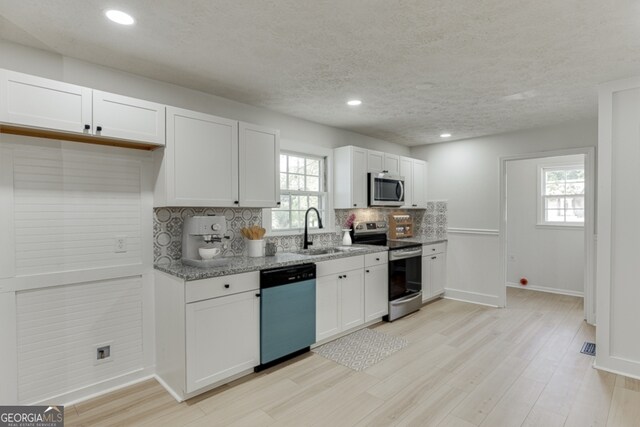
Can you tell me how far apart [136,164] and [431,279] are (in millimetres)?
4090

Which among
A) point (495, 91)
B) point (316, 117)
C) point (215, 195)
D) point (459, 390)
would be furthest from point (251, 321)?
point (495, 91)

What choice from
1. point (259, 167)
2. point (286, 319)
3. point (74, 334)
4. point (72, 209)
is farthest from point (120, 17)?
point (286, 319)

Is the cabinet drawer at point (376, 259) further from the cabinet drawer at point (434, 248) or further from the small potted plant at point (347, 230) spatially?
the cabinet drawer at point (434, 248)

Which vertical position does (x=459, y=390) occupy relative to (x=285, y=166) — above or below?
below

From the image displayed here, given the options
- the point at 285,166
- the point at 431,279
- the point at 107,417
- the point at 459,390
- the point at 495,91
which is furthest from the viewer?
the point at 431,279

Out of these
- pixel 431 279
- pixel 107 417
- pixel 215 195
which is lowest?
pixel 107 417

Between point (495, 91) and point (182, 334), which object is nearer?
point (182, 334)

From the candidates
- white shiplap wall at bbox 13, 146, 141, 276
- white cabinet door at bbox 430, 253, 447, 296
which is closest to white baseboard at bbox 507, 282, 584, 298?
white cabinet door at bbox 430, 253, 447, 296

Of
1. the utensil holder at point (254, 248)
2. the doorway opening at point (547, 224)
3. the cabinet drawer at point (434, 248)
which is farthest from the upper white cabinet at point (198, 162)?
the doorway opening at point (547, 224)

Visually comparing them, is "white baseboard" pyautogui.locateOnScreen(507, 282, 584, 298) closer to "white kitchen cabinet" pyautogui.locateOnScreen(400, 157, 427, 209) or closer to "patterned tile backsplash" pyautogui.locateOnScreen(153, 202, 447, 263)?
"white kitchen cabinet" pyautogui.locateOnScreen(400, 157, 427, 209)

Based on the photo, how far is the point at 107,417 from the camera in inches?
88.1

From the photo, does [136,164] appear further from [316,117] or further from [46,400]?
[316,117]

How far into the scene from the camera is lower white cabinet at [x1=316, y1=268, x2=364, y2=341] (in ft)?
10.8

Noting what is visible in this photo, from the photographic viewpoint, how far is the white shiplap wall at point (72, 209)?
2.22 metres
